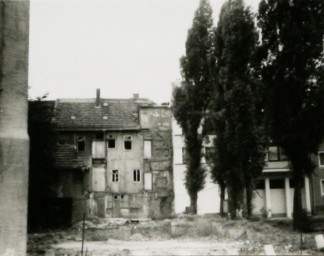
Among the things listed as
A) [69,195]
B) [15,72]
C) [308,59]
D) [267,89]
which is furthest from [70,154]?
[15,72]

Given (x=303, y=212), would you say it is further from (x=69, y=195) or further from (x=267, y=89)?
(x=69, y=195)

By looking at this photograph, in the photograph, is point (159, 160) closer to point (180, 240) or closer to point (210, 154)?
point (210, 154)

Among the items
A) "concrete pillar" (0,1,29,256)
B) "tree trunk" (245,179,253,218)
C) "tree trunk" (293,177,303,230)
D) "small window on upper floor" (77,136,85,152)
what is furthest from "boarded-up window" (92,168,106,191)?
"concrete pillar" (0,1,29,256)

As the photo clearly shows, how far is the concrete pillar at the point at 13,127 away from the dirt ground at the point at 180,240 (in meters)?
7.27

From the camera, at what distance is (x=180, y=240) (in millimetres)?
22375

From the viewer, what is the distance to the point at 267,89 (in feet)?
78.8

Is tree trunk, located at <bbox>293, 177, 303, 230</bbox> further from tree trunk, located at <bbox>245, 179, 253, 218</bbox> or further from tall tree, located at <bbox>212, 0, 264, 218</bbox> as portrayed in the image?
tree trunk, located at <bbox>245, 179, 253, 218</bbox>

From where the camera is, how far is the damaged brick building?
1465 inches

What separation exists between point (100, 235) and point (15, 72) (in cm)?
1678

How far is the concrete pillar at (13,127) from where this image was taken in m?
8.56

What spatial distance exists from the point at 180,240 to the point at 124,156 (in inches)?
666

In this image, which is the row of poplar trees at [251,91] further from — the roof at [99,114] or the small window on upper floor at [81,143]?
the small window on upper floor at [81,143]

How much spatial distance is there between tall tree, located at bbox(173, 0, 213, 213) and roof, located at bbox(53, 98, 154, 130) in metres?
7.24

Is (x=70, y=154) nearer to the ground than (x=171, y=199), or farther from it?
farther from it
